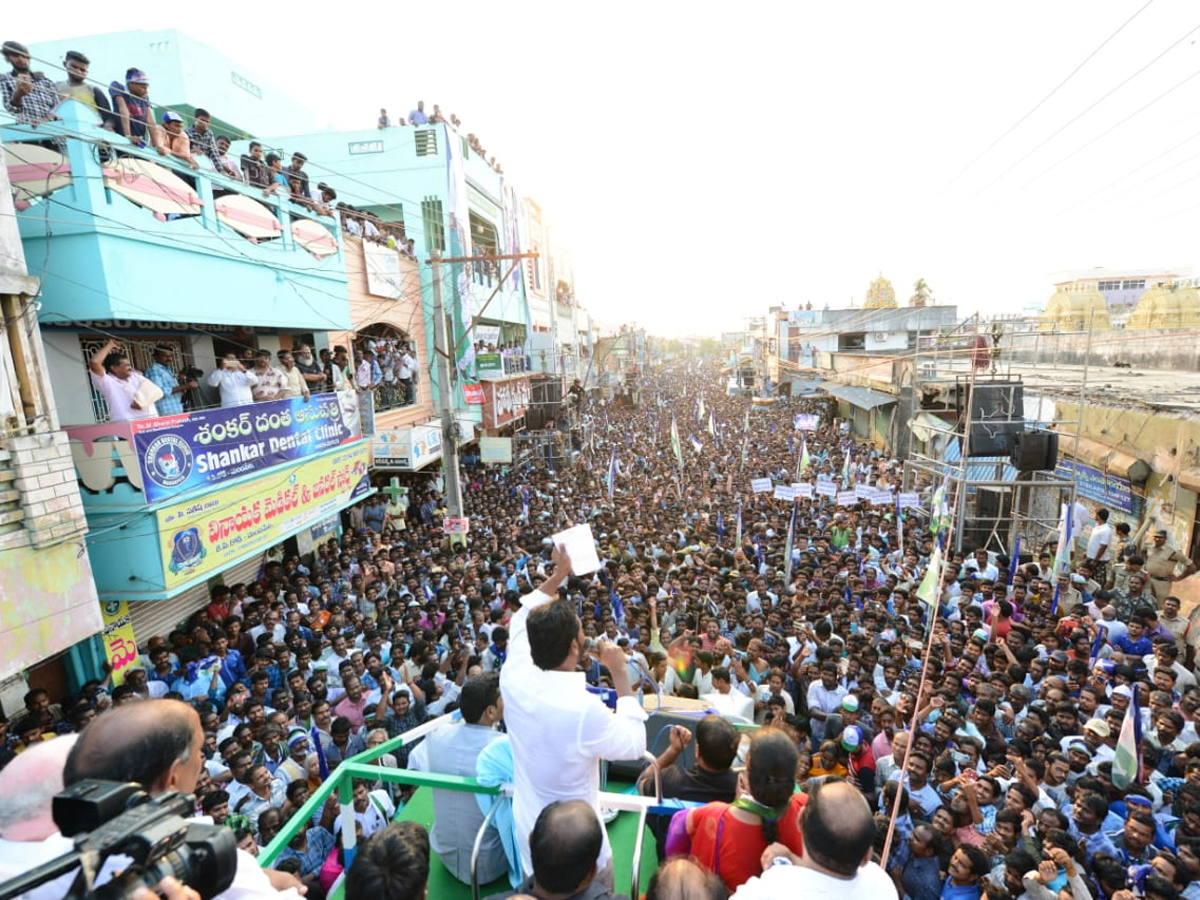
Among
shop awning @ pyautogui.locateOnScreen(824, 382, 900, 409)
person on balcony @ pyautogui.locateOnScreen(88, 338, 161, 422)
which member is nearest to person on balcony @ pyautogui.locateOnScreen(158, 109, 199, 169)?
person on balcony @ pyautogui.locateOnScreen(88, 338, 161, 422)

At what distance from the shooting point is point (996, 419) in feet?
37.3

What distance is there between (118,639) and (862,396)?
80.2 feet

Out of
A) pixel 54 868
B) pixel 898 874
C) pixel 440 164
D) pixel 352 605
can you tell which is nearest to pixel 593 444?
pixel 440 164

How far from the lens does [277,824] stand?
165 inches

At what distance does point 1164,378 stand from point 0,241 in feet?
77.3

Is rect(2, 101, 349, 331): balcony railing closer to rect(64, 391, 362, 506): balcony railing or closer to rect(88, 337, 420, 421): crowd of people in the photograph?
rect(88, 337, 420, 421): crowd of people

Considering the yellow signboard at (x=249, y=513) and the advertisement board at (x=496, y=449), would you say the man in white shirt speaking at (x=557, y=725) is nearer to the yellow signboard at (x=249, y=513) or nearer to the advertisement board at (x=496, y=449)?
the yellow signboard at (x=249, y=513)

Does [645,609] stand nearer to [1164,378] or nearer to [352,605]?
[352,605]

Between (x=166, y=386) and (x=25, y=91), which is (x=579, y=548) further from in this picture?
(x=166, y=386)

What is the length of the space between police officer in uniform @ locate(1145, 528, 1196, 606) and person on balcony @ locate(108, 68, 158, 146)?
1358 cm

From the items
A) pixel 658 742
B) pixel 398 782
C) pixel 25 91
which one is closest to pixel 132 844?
pixel 398 782

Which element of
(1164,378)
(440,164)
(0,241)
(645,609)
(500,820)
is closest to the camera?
(500,820)

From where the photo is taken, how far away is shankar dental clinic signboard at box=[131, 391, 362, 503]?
7.32 meters

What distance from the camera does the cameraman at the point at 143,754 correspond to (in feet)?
5.15
